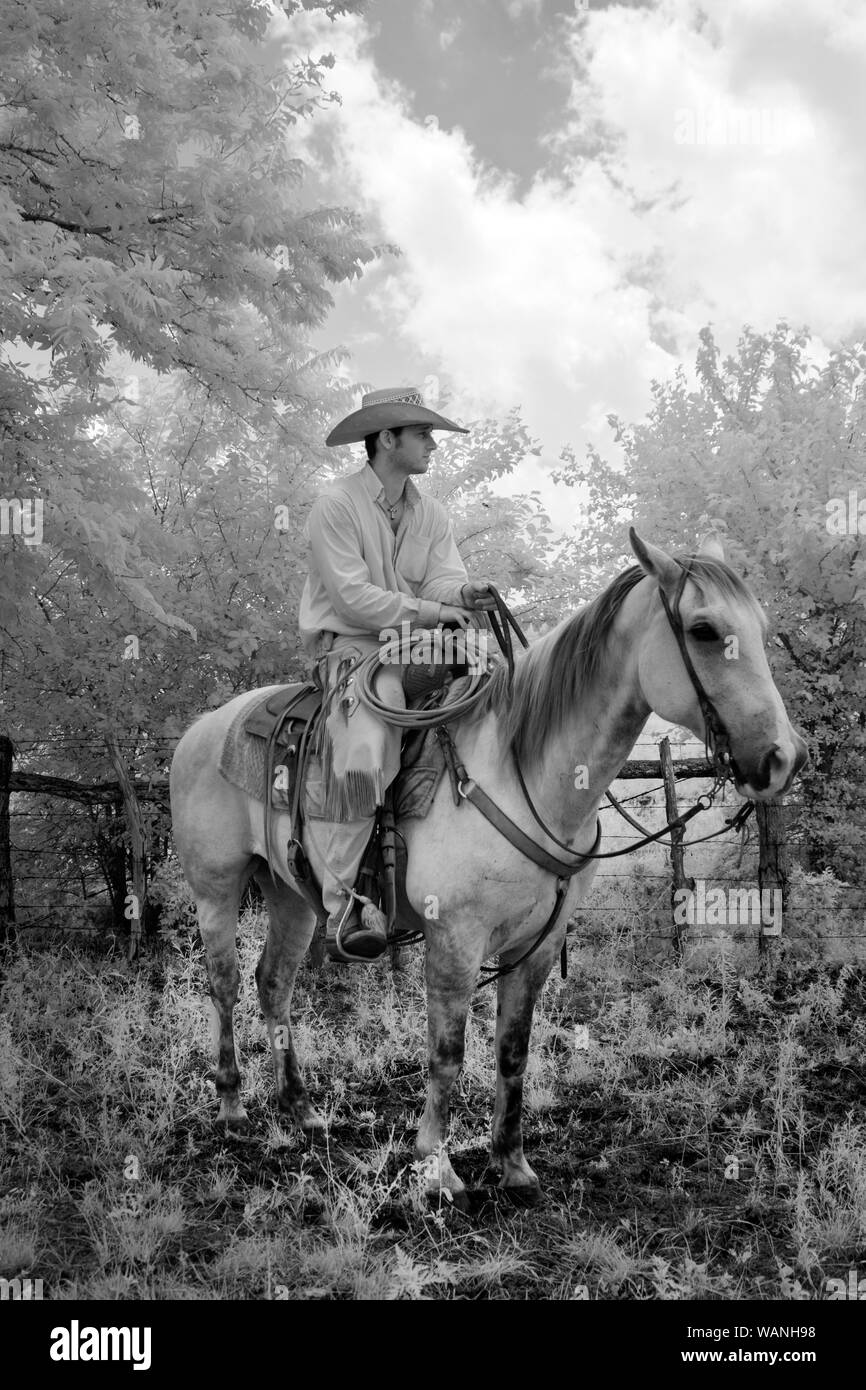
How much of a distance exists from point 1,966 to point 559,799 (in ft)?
19.3

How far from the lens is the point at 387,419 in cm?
390

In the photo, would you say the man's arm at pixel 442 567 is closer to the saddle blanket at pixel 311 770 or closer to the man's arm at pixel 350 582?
the man's arm at pixel 350 582

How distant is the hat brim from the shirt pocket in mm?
483

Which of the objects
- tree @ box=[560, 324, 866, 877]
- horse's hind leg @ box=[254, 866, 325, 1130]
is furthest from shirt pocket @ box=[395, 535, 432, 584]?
tree @ box=[560, 324, 866, 877]

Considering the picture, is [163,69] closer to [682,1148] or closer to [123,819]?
[123,819]

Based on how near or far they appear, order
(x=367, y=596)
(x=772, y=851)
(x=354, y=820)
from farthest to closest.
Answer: (x=772, y=851) < (x=367, y=596) < (x=354, y=820)

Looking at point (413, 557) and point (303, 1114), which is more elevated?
point (413, 557)

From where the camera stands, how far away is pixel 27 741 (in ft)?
27.8

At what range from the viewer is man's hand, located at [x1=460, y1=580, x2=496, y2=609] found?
3.74 metres

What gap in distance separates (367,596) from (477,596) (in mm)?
437

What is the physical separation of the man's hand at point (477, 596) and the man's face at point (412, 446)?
571 mm

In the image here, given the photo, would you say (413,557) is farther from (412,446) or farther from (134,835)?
(134,835)

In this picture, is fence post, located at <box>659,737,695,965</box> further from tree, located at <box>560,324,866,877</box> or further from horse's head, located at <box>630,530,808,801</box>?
horse's head, located at <box>630,530,808,801</box>

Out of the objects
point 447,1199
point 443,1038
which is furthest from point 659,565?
point 447,1199
